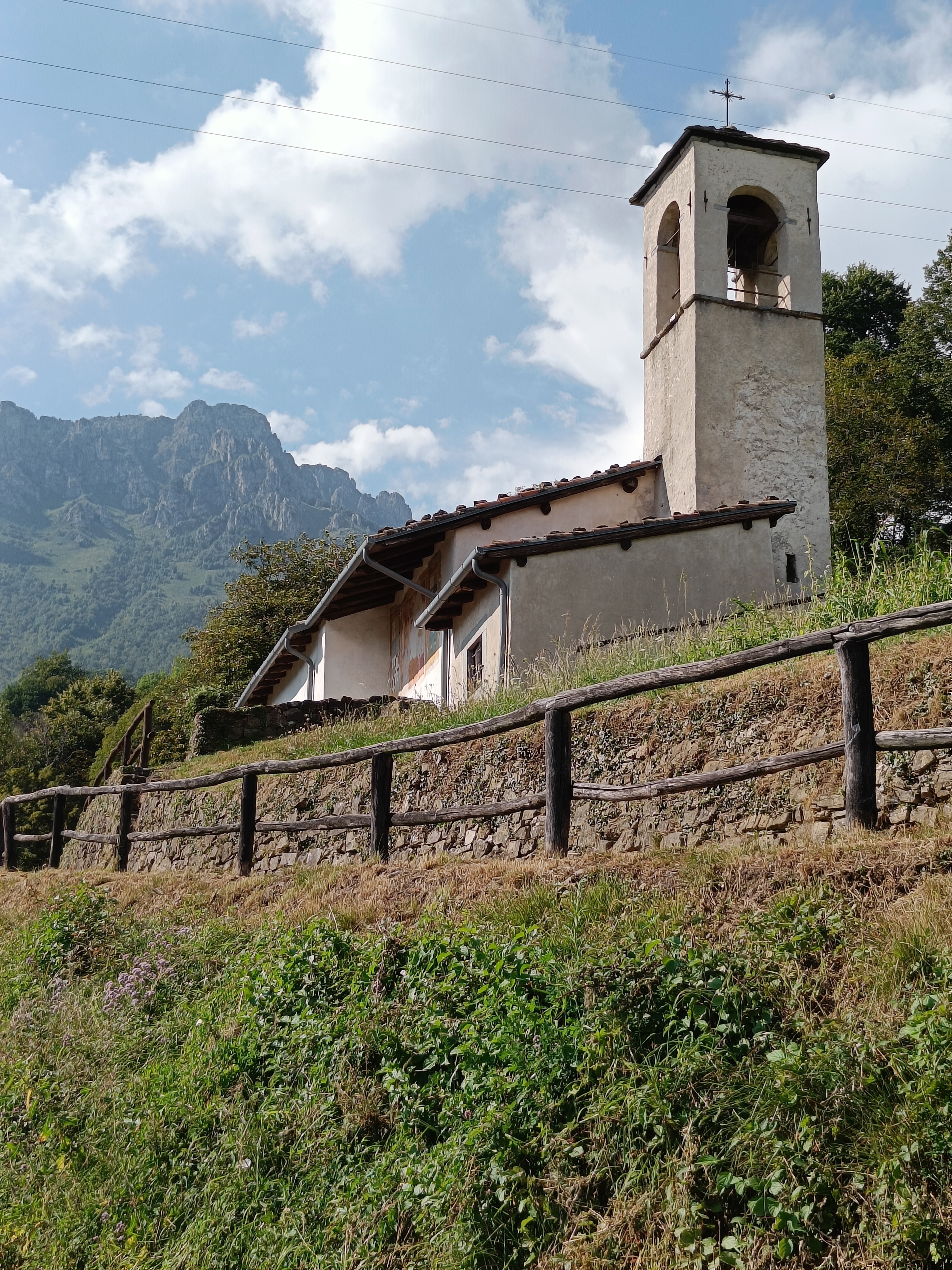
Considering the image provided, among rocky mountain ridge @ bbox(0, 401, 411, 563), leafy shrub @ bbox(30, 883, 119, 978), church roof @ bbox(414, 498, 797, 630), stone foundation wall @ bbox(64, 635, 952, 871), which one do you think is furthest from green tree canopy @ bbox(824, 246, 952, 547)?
rocky mountain ridge @ bbox(0, 401, 411, 563)

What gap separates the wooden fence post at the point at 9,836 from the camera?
17.2 metres

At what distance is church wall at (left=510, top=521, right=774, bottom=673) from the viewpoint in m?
15.1

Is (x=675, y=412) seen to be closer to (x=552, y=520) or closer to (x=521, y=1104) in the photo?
(x=552, y=520)

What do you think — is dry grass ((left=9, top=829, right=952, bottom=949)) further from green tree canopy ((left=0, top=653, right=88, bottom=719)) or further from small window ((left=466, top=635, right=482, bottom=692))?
green tree canopy ((left=0, top=653, right=88, bottom=719))

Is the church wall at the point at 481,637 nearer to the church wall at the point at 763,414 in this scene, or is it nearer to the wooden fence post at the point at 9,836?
the church wall at the point at 763,414

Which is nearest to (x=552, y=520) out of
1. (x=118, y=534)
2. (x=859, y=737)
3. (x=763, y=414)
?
(x=763, y=414)

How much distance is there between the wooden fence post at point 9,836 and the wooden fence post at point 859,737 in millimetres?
14308

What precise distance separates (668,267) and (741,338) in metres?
2.62

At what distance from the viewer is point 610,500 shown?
19.2 m

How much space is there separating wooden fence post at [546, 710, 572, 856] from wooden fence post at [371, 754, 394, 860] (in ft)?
6.79

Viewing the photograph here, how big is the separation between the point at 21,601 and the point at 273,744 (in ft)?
409

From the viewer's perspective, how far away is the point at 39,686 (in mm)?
A: 70375

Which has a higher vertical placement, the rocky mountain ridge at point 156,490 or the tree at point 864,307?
the rocky mountain ridge at point 156,490

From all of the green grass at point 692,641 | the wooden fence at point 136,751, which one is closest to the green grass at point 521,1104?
the green grass at point 692,641
